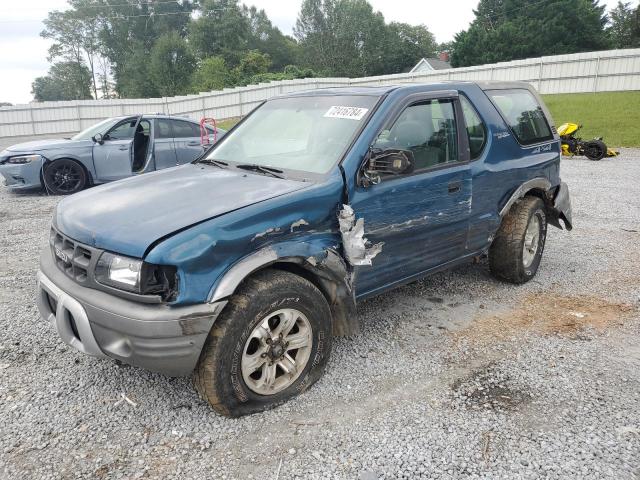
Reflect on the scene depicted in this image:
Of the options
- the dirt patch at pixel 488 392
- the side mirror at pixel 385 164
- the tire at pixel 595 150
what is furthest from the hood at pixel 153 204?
the tire at pixel 595 150

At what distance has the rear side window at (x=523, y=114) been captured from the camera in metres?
4.38

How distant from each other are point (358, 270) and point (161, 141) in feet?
23.4

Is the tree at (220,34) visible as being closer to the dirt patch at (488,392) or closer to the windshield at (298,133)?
the windshield at (298,133)

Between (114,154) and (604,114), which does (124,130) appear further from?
(604,114)

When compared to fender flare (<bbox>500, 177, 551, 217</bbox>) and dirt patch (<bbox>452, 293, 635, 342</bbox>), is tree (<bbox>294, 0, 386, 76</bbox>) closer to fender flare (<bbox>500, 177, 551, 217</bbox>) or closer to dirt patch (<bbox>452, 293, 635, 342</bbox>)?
fender flare (<bbox>500, 177, 551, 217</bbox>)

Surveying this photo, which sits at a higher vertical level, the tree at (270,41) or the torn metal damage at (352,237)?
the tree at (270,41)

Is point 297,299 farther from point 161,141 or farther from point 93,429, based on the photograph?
Answer: point 161,141

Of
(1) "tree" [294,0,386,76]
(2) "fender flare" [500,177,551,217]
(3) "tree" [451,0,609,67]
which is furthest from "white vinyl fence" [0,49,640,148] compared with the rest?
(1) "tree" [294,0,386,76]

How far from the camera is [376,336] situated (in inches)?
147

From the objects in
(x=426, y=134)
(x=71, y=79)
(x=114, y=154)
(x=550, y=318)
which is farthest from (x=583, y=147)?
(x=71, y=79)

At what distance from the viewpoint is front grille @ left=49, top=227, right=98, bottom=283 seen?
2.65m

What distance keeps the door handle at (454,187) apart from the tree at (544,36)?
4937 cm

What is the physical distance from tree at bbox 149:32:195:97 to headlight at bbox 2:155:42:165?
48856 mm

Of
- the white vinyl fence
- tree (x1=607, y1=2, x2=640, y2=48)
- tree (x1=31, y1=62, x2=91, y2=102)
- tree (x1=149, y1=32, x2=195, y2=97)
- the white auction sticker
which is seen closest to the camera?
the white auction sticker
